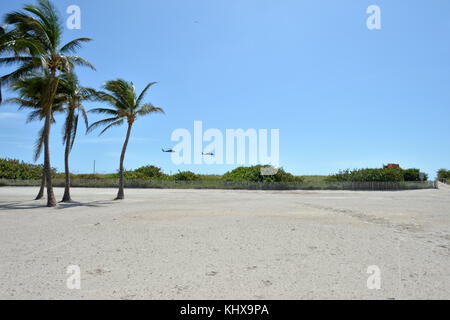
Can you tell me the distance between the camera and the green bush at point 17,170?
41.4 m

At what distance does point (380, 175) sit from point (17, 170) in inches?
2052

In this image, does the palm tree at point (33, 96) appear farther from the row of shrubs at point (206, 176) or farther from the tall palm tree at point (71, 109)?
the row of shrubs at point (206, 176)

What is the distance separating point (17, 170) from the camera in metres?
42.3

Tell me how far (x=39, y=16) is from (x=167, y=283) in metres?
16.0

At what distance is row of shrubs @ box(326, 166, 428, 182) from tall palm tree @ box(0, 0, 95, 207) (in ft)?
120

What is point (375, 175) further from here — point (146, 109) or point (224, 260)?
point (224, 260)

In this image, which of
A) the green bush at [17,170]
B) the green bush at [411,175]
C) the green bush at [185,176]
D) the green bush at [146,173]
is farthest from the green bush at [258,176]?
the green bush at [17,170]

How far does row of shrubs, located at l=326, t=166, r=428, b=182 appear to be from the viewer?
39.1 meters

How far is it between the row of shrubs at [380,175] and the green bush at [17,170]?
44.7 metres

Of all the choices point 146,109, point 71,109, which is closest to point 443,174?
point 146,109

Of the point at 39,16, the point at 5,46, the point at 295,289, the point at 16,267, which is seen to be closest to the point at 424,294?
the point at 295,289

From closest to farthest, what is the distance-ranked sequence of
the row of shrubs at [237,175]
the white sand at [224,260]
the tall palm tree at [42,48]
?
the white sand at [224,260] → the tall palm tree at [42,48] → the row of shrubs at [237,175]
